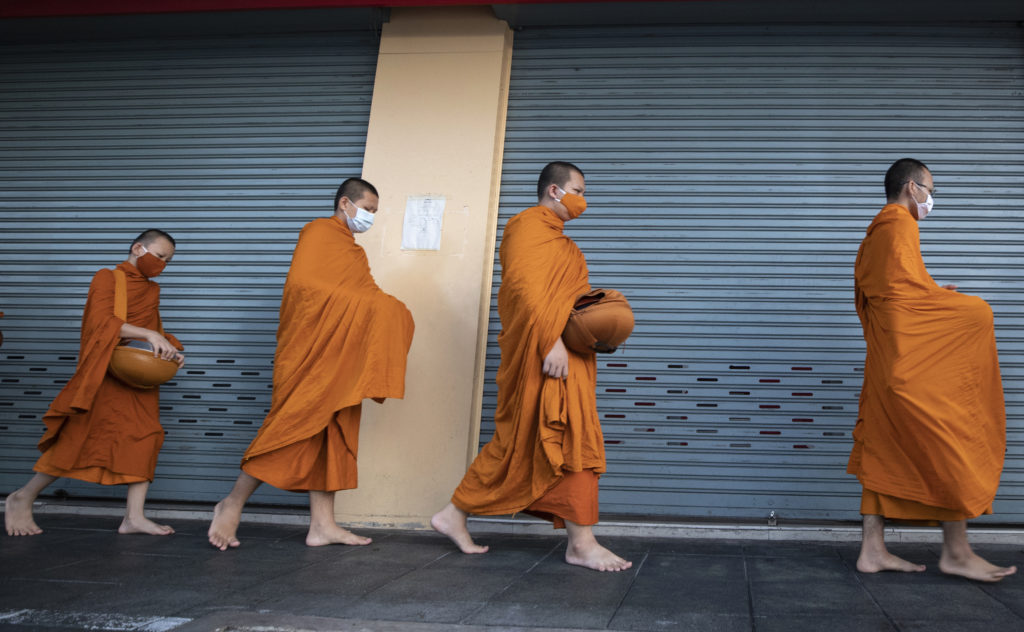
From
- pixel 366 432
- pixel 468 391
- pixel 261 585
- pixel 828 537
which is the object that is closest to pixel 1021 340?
pixel 828 537

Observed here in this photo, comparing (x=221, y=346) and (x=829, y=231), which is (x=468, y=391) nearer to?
(x=221, y=346)

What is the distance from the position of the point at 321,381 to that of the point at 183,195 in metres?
2.78

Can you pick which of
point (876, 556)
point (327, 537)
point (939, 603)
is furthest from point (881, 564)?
point (327, 537)

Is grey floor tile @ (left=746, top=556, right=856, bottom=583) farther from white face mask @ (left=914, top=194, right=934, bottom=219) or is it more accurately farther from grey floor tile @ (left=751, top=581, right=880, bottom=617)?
white face mask @ (left=914, top=194, right=934, bottom=219)

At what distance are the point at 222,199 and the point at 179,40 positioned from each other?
5.02 ft

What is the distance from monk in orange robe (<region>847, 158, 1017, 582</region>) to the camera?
3410mm

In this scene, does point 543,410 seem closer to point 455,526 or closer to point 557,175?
point 455,526

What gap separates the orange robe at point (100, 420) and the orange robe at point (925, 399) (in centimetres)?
412

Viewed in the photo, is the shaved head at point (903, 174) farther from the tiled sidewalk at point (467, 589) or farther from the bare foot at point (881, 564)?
the tiled sidewalk at point (467, 589)

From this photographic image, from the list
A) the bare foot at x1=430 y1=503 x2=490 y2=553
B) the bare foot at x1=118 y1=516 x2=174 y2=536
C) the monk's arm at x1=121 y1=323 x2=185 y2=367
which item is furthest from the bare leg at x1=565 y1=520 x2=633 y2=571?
the monk's arm at x1=121 y1=323 x2=185 y2=367

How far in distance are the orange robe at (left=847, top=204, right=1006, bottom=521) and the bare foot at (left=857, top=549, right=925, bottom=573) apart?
21 centimetres

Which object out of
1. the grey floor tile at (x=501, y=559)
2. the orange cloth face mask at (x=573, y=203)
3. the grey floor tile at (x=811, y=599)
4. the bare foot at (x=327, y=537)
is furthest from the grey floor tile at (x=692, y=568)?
the orange cloth face mask at (x=573, y=203)

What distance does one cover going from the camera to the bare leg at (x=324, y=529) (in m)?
4.26

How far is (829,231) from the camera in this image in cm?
529
